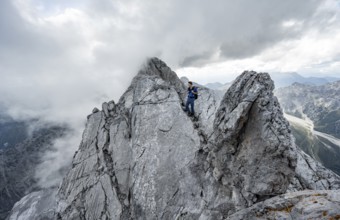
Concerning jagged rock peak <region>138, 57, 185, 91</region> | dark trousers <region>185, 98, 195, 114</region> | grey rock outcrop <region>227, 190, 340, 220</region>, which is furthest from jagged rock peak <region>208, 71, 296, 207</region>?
jagged rock peak <region>138, 57, 185, 91</region>

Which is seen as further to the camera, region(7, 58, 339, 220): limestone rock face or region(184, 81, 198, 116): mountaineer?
region(184, 81, 198, 116): mountaineer

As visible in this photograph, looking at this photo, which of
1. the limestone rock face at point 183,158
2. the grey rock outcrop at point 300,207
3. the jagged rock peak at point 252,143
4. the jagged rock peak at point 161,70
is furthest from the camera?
the jagged rock peak at point 161,70

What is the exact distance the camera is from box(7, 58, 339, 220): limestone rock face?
19391 millimetres

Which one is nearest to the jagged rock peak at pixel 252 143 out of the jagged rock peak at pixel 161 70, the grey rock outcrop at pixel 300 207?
the grey rock outcrop at pixel 300 207

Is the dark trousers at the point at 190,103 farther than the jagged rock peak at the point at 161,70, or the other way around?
the jagged rock peak at the point at 161,70

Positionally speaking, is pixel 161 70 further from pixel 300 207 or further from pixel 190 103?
pixel 300 207

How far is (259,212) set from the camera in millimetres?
13812

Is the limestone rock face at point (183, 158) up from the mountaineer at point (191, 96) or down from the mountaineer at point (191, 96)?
down

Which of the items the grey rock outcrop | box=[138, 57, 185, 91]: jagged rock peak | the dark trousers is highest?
box=[138, 57, 185, 91]: jagged rock peak

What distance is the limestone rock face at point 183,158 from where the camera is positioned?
19391 mm

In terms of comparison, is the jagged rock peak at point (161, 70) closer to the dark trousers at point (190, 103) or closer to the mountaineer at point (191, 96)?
the dark trousers at point (190, 103)

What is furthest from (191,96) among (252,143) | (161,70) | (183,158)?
(161,70)

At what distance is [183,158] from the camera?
2755 centimetres

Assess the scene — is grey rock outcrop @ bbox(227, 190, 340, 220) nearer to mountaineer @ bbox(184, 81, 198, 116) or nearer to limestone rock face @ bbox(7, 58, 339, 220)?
limestone rock face @ bbox(7, 58, 339, 220)
